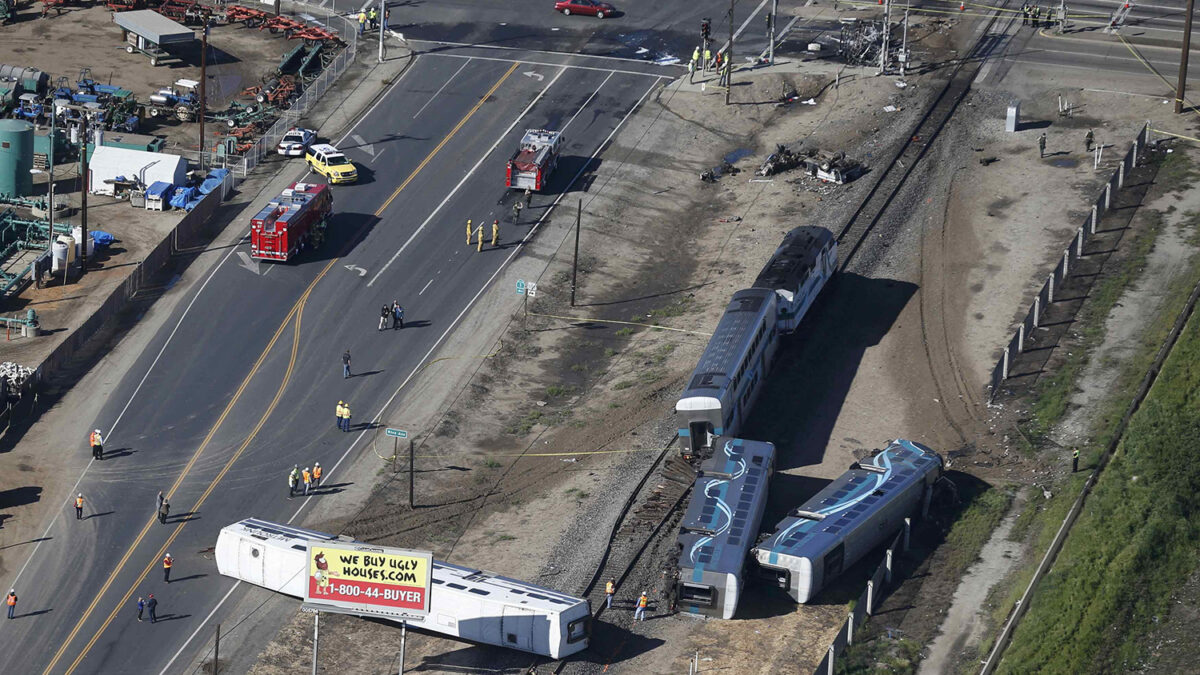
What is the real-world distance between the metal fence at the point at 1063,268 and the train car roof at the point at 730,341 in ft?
36.2

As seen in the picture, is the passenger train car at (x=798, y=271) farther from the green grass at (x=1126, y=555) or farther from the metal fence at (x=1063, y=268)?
the green grass at (x=1126, y=555)

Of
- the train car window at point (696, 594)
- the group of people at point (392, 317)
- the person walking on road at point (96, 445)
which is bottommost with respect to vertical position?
the person walking on road at point (96, 445)

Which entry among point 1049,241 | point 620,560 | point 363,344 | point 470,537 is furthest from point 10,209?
point 1049,241

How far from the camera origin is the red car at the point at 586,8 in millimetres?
129875

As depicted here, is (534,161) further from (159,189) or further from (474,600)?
(474,600)

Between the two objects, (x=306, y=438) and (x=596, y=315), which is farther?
(x=596, y=315)

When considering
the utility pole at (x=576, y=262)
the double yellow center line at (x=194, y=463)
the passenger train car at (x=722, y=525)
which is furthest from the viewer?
the utility pole at (x=576, y=262)

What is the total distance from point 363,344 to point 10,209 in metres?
29.0

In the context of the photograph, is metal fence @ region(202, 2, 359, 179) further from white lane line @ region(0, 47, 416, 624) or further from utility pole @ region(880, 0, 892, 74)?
utility pole @ region(880, 0, 892, 74)

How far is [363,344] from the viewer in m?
92.7

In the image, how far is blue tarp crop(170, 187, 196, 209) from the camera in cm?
10631

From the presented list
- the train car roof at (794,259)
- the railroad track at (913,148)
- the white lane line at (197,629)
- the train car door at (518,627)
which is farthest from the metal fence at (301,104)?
the train car door at (518,627)

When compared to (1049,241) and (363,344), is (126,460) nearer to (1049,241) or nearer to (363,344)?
(363,344)

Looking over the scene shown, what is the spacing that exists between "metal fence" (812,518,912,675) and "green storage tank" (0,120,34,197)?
6381cm
